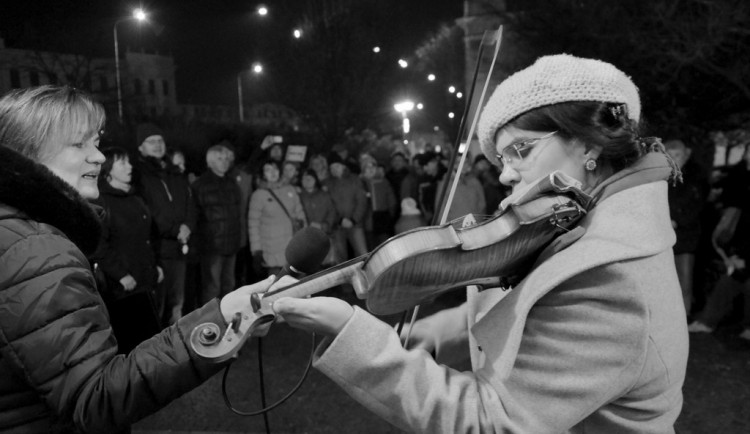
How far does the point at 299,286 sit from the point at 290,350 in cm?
471

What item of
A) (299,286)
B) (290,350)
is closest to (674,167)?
(299,286)

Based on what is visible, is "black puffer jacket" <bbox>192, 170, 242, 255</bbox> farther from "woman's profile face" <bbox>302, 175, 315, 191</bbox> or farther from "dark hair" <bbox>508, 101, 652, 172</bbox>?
"dark hair" <bbox>508, 101, 652, 172</bbox>

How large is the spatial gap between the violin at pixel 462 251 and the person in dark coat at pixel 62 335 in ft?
0.69

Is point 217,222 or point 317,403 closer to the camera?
point 317,403

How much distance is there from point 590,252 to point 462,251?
0.30 metres

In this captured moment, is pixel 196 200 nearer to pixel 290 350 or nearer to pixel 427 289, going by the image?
pixel 290 350

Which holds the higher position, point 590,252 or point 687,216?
point 590,252

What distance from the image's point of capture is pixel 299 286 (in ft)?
5.46

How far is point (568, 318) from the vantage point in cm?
143

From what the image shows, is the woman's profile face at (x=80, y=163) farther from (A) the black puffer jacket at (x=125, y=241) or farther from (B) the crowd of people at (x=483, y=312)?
(A) the black puffer jacket at (x=125, y=241)

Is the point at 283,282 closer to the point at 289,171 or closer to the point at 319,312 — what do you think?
the point at 319,312

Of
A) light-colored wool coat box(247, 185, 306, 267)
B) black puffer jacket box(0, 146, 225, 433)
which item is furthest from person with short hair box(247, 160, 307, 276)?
black puffer jacket box(0, 146, 225, 433)

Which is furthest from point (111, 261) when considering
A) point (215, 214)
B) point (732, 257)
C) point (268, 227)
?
point (732, 257)

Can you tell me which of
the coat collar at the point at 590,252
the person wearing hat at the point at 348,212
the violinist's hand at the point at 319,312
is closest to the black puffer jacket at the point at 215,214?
the person wearing hat at the point at 348,212
